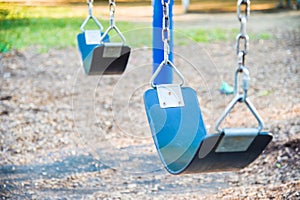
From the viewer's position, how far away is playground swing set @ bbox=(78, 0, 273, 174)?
4.14 feet

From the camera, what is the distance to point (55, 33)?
6664 mm

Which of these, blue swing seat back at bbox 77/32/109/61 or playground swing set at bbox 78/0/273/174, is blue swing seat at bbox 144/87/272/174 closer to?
playground swing set at bbox 78/0/273/174

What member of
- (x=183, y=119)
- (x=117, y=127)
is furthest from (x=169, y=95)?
(x=117, y=127)

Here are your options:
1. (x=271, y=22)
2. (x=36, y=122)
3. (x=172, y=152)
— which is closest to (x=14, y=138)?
(x=36, y=122)

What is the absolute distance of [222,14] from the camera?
358 inches

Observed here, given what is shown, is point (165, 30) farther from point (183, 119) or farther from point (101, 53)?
point (101, 53)

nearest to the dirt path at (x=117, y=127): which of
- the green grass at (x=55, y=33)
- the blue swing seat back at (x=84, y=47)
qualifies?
the green grass at (x=55, y=33)

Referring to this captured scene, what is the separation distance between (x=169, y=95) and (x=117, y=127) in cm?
148

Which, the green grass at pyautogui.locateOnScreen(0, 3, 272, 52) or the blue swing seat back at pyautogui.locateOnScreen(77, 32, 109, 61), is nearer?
the blue swing seat back at pyautogui.locateOnScreen(77, 32, 109, 61)

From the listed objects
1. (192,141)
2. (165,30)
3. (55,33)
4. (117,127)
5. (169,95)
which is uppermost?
(165,30)

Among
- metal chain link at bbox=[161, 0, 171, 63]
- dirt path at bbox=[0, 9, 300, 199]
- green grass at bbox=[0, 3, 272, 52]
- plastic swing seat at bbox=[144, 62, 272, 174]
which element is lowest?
dirt path at bbox=[0, 9, 300, 199]

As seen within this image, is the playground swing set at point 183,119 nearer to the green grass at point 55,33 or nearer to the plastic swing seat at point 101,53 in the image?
the plastic swing seat at point 101,53

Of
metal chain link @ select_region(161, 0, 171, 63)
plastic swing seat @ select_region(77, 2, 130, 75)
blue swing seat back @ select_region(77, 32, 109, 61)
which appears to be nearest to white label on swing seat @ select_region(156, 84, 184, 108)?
metal chain link @ select_region(161, 0, 171, 63)

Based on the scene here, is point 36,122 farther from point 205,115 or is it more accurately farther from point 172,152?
point 172,152
